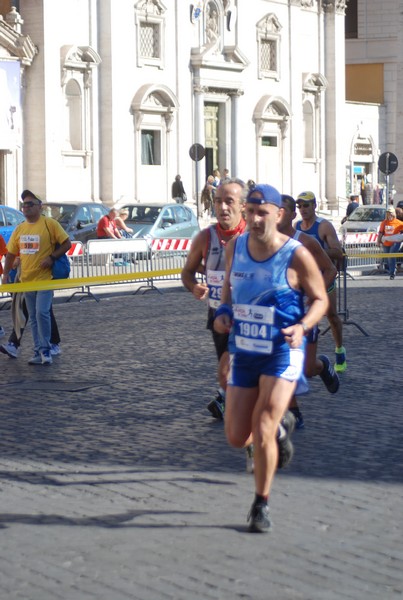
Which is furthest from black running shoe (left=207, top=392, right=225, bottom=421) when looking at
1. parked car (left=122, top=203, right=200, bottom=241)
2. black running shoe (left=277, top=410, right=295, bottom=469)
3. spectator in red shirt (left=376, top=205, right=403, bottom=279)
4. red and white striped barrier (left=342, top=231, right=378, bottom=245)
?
parked car (left=122, top=203, right=200, bottom=241)

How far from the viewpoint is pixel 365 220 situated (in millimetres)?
41500

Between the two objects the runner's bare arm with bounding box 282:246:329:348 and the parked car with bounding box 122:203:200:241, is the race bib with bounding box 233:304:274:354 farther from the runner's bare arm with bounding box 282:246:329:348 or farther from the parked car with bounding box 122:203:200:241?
the parked car with bounding box 122:203:200:241

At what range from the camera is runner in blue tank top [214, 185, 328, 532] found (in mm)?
7035

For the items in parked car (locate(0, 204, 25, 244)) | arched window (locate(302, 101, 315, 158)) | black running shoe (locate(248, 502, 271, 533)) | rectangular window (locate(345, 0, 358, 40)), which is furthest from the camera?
rectangular window (locate(345, 0, 358, 40))

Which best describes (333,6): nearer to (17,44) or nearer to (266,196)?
(17,44)

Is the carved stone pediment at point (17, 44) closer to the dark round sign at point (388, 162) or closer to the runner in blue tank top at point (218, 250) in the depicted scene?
the dark round sign at point (388, 162)

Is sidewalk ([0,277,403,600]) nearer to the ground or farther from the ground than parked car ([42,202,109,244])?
→ nearer to the ground

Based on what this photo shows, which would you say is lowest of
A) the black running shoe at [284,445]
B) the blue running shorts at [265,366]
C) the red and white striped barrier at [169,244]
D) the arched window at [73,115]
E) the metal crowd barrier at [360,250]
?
the metal crowd barrier at [360,250]

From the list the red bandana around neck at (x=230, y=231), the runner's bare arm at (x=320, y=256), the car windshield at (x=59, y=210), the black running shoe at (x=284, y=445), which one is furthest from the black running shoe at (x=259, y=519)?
the car windshield at (x=59, y=210)

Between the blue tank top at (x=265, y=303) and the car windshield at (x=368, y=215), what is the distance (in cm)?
3459

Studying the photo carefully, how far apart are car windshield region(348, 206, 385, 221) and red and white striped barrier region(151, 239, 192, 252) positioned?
1345 centimetres

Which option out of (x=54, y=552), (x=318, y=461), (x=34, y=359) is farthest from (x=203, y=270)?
(x=34, y=359)

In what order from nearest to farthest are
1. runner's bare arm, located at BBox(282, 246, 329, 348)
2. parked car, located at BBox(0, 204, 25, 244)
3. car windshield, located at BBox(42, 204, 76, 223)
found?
runner's bare arm, located at BBox(282, 246, 329, 348), parked car, located at BBox(0, 204, 25, 244), car windshield, located at BBox(42, 204, 76, 223)

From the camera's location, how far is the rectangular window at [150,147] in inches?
1873
